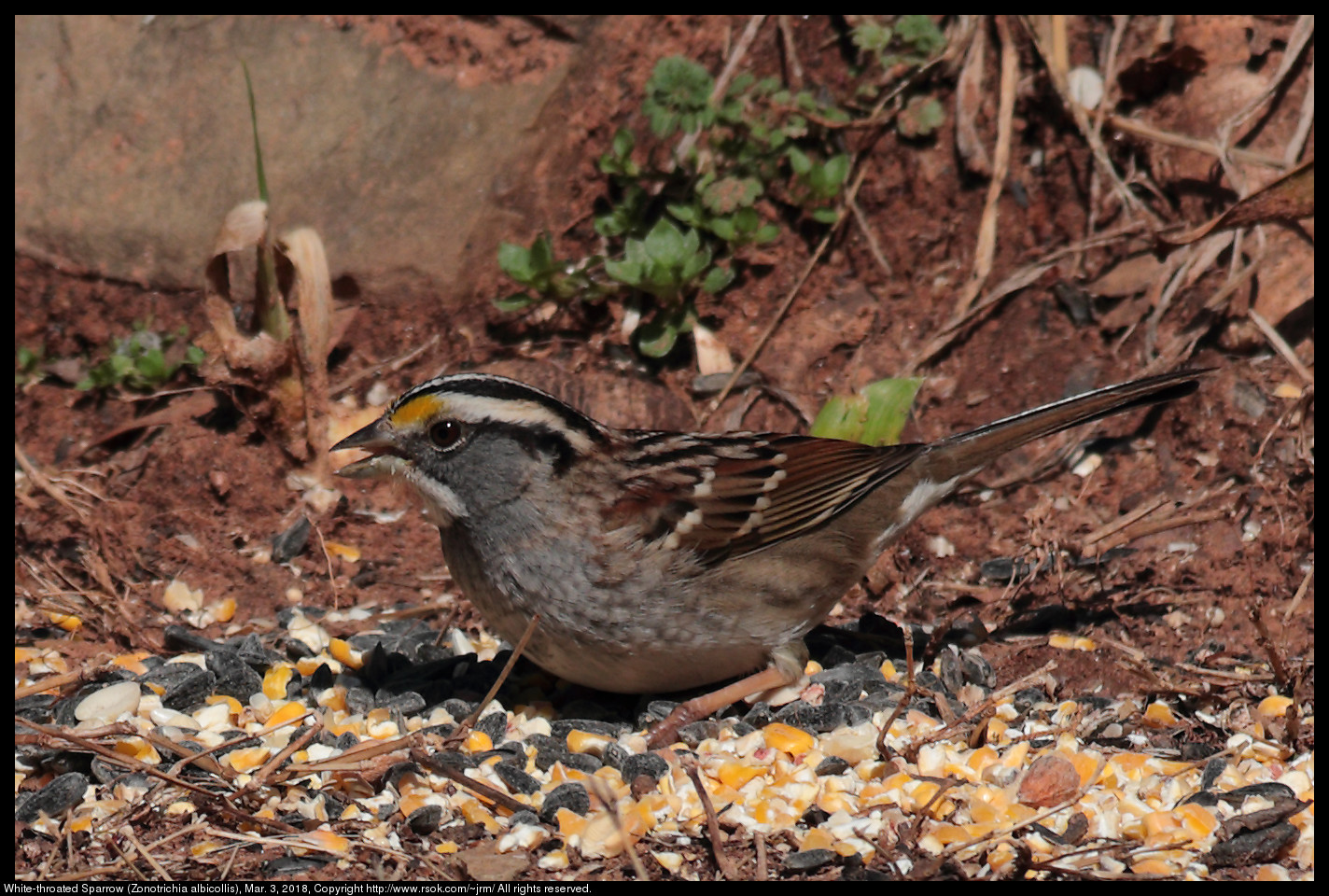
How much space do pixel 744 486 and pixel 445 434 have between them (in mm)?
905

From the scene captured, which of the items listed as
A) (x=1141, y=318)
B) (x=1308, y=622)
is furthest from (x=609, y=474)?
(x=1141, y=318)

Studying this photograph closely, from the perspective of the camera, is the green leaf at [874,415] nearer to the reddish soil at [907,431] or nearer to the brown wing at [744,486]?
the reddish soil at [907,431]

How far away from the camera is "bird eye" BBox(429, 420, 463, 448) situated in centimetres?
399

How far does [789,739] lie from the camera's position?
12.7ft

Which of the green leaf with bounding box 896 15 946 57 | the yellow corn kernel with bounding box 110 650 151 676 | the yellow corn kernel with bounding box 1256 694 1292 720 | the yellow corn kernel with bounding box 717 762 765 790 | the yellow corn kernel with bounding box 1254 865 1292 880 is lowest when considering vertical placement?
the yellow corn kernel with bounding box 1254 865 1292 880

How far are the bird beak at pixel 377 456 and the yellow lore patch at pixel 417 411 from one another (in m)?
0.05

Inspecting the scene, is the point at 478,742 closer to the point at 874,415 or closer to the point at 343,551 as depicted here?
the point at 343,551

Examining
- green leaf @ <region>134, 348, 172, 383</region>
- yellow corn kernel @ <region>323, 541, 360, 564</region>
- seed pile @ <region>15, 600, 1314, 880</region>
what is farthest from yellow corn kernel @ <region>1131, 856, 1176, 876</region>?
green leaf @ <region>134, 348, 172, 383</region>

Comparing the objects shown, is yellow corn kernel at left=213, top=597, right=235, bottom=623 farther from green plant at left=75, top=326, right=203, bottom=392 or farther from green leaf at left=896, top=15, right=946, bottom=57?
green leaf at left=896, top=15, right=946, bottom=57

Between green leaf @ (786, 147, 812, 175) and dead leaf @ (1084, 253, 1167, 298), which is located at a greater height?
green leaf @ (786, 147, 812, 175)

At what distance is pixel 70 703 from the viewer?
4.11 m

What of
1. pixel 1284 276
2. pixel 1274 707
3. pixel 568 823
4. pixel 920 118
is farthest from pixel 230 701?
pixel 1284 276

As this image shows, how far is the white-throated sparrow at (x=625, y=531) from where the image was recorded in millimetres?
3910

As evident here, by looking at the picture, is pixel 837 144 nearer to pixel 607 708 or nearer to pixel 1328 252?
pixel 1328 252
